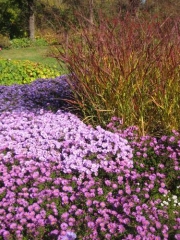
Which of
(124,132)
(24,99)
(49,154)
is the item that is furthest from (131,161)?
(24,99)

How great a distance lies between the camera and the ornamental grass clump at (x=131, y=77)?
4023mm

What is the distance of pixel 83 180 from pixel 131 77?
1375mm

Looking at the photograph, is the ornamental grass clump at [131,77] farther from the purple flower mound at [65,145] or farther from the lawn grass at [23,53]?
the lawn grass at [23,53]

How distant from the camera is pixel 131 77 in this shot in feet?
13.4

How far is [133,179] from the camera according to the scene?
10.8 feet

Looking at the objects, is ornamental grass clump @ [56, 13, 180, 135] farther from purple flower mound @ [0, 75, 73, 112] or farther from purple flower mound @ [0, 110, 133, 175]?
purple flower mound @ [0, 75, 73, 112]

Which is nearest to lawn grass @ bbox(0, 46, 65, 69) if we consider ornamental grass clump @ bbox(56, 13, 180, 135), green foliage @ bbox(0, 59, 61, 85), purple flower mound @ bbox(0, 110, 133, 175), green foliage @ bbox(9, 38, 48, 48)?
green foliage @ bbox(9, 38, 48, 48)

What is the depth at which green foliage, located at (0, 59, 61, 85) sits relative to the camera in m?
7.92

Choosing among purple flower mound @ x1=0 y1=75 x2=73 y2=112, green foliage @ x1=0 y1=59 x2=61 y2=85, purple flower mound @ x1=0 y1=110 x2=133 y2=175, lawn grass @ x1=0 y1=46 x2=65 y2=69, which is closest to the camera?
purple flower mound @ x1=0 y1=110 x2=133 y2=175

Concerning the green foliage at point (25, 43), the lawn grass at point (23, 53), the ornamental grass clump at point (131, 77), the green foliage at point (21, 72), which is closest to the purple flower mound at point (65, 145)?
the ornamental grass clump at point (131, 77)

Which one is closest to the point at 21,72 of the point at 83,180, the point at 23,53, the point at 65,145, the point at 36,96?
the point at 36,96

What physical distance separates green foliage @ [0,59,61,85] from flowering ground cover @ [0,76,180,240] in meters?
3.49

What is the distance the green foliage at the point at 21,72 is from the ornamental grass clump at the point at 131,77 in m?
3.83

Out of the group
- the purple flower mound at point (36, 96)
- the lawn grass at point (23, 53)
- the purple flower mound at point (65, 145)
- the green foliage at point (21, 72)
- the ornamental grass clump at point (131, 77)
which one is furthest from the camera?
the lawn grass at point (23, 53)
